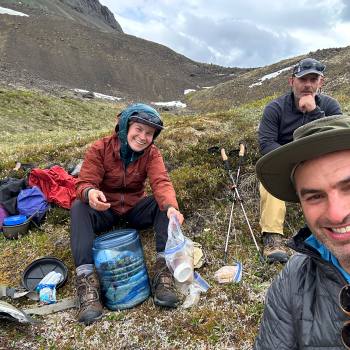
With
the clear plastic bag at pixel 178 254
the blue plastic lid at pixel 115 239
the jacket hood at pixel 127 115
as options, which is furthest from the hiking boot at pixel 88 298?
the jacket hood at pixel 127 115

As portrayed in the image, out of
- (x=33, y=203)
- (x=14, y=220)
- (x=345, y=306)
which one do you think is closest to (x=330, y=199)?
(x=345, y=306)

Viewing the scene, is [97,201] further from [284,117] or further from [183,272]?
[284,117]

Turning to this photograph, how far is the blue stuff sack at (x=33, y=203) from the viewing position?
830cm

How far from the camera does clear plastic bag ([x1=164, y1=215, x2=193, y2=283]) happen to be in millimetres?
6023

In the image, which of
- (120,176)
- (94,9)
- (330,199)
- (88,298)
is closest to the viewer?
(330,199)

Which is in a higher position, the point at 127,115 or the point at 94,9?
the point at 94,9

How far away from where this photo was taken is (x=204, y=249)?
7.13 metres

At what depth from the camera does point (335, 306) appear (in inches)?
113

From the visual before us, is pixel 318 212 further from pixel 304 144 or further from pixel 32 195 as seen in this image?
pixel 32 195

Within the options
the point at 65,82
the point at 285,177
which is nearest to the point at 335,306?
the point at 285,177

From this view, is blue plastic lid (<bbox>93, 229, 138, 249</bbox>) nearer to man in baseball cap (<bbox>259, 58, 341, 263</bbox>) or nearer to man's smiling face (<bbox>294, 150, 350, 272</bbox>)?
man in baseball cap (<bbox>259, 58, 341, 263</bbox>)

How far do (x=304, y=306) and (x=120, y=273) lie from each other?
3403 mm

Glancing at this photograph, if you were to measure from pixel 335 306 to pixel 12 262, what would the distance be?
19.7ft

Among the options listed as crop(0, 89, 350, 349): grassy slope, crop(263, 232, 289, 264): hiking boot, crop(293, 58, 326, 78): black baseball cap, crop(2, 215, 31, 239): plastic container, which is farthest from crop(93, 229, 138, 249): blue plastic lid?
crop(293, 58, 326, 78): black baseball cap
